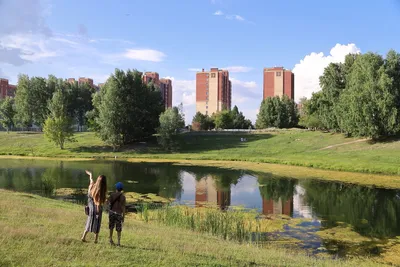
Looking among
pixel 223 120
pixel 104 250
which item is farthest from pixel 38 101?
pixel 104 250

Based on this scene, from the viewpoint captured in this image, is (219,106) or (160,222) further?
(219,106)

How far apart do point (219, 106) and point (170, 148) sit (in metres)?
123

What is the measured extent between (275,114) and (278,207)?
94.4 metres

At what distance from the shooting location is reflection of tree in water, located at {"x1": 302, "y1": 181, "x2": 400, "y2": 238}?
2223cm

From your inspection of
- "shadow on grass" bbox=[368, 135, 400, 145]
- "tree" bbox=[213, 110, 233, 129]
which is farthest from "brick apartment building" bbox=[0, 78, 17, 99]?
"shadow on grass" bbox=[368, 135, 400, 145]

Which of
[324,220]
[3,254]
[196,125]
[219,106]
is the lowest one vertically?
[324,220]

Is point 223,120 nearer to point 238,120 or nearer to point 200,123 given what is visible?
point 200,123

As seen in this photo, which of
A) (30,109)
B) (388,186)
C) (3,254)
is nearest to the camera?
(3,254)

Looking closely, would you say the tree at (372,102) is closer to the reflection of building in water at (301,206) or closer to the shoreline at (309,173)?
the shoreline at (309,173)

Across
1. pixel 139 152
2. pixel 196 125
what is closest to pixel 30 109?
pixel 139 152

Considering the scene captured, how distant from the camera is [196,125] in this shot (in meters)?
129

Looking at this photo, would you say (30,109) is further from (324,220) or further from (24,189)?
(324,220)

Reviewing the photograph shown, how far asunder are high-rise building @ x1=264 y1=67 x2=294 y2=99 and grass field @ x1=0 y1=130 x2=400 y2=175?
99.6 metres

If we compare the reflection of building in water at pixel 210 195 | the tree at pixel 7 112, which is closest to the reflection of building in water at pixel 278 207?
the reflection of building in water at pixel 210 195
